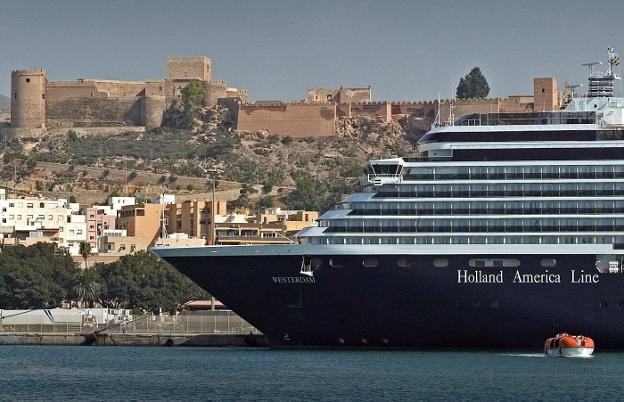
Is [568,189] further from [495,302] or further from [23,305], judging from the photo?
[23,305]

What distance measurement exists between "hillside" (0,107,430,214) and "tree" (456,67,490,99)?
5.95m

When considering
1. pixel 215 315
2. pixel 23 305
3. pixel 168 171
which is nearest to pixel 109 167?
pixel 168 171

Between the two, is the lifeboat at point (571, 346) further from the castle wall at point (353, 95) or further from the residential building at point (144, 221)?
the castle wall at point (353, 95)

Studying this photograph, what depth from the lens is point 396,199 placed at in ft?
210

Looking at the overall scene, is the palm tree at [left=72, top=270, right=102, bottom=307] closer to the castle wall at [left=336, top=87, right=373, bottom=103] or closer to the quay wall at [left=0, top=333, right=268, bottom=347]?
the quay wall at [left=0, top=333, right=268, bottom=347]

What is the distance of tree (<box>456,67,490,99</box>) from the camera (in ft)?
483

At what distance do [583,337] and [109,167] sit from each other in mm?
80529

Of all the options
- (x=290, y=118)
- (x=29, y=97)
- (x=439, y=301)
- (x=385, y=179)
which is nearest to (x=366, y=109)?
(x=290, y=118)

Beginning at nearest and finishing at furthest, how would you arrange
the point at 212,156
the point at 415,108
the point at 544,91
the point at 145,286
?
the point at 145,286 → the point at 544,91 → the point at 212,156 → the point at 415,108

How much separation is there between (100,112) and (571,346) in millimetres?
90236

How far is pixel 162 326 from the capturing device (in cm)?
7944

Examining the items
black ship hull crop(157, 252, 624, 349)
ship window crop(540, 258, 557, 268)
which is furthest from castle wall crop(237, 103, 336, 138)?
ship window crop(540, 258, 557, 268)

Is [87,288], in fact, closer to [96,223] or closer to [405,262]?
[96,223]

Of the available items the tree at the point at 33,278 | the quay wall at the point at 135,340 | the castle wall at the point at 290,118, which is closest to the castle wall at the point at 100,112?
the castle wall at the point at 290,118
